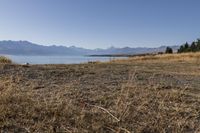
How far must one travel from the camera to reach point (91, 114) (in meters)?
5.23

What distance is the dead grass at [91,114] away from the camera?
4730mm

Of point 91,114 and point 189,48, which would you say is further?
point 189,48

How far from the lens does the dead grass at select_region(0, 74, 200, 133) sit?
473cm

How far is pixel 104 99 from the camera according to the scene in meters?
6.19

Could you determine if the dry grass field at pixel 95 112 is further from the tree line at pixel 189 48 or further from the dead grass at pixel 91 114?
the tree line at pixel 189 48

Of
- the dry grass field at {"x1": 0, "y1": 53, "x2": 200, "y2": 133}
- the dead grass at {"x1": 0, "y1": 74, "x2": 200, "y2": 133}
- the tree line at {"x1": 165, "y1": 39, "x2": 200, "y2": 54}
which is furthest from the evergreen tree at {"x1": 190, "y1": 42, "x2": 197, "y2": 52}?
the dead grass at {"x1": 0, "y1": 74, "x2": 200, "y2": 133}

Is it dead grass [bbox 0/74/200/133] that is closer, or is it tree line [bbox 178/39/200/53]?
dead grass [bbox 0/74/200/133]

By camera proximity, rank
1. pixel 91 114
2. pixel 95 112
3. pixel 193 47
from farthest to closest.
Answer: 1. pixel 193 47
2. pixel 95 112
3. pixel 91 114

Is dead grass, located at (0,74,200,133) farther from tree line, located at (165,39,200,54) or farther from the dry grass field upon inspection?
tree line, located at (165,39,200,54)

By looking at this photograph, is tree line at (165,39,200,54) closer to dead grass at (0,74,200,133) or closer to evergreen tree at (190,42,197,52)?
evergreen tree at (190,42,197,52)

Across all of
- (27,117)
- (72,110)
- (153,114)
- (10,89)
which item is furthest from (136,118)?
(10,89)

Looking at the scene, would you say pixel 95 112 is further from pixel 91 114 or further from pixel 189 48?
pixel 189 48

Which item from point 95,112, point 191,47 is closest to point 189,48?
point 191,47

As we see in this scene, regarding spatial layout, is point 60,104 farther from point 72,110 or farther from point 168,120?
point 168,120
